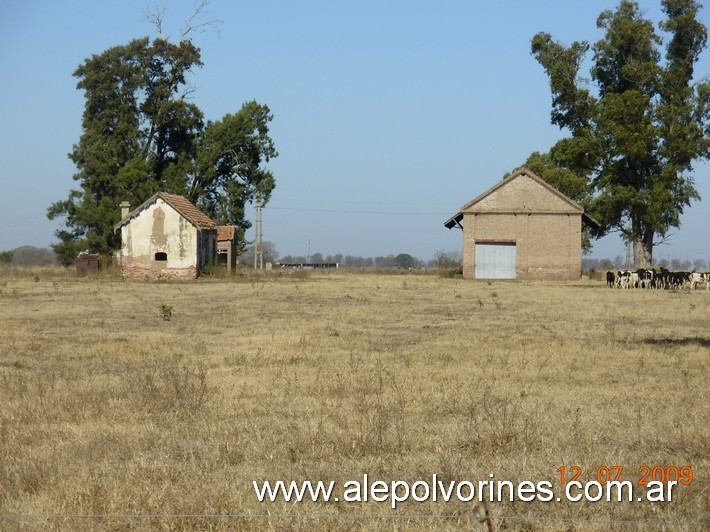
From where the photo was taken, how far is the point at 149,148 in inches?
2623

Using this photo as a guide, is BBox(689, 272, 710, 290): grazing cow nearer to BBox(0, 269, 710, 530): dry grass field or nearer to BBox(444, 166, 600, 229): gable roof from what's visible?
BBox(444, 166, 600, 229): gable roof

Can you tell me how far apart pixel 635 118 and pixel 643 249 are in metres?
8.11

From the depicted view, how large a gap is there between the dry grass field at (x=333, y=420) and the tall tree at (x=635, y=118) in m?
36.3

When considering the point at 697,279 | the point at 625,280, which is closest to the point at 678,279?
the point at 697,279

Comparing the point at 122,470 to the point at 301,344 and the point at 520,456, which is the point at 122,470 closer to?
the point at 520,456

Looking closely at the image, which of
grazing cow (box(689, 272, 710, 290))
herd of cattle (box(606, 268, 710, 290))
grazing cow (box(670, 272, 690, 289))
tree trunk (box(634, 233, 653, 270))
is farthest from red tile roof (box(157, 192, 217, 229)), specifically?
grazing cow (box(689, 272, 710, 290))

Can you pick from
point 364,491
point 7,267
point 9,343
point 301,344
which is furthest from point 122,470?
point 7,267

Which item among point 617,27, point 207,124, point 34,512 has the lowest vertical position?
point 34,512

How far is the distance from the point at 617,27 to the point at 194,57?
28.6 m

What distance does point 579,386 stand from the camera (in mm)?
11711

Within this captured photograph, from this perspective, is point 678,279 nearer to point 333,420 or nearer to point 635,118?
point 635,118

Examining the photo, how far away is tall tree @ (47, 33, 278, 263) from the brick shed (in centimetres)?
1767

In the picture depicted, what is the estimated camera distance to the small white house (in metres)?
53.7
